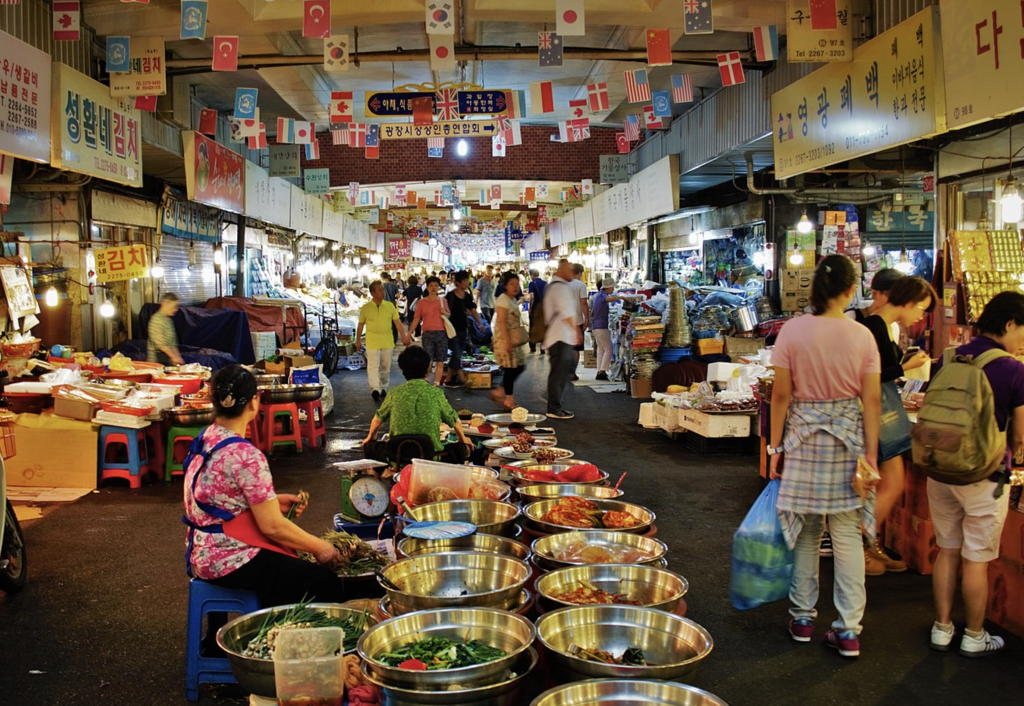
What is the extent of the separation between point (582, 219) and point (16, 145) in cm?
1758

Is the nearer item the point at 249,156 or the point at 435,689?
the point at 435,689

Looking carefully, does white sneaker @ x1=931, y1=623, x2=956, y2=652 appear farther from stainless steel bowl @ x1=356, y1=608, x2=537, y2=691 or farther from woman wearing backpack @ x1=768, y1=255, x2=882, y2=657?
stainless steel bowl @ x1=356, y1=608, x2=537, y2=691

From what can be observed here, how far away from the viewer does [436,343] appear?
14633mm

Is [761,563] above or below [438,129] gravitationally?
below

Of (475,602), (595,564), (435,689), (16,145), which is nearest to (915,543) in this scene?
(595,564)

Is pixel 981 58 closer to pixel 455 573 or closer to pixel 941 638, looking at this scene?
pixel 941 638

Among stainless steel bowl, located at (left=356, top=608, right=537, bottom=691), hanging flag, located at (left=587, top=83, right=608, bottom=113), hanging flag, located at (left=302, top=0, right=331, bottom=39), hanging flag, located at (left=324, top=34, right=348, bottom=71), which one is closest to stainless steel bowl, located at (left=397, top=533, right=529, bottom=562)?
stainless steel bowl, located at (left=356, top=608, right=537, bottom=691)

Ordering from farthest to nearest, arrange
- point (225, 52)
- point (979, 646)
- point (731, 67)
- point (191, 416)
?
point (731, 67), point (225, 52), point (191, 416), point (979, 646)

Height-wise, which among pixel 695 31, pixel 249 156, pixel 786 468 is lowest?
pixel 786 468

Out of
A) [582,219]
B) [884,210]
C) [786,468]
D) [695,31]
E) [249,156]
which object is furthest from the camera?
[582,219]

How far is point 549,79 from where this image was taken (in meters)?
14.1

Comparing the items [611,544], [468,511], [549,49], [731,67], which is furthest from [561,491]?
[731,67]

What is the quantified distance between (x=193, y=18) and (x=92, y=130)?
7.63 feet

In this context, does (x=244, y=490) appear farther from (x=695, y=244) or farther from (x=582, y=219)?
(x=582, y=219)
